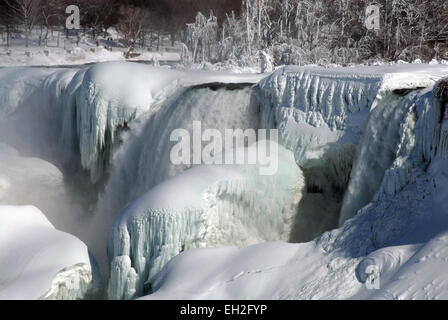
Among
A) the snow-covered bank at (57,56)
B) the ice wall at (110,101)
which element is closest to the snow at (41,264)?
the ice wall at (110,101)

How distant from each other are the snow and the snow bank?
335mm

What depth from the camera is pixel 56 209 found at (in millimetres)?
8719

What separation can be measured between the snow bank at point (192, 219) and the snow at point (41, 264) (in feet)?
1.10

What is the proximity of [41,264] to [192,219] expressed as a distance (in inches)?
56.6

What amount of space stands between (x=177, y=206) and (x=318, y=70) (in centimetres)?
226

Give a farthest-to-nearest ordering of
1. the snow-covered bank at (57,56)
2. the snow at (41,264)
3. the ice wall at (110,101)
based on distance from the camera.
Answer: the snow-covered bank at (57,56)
the ice wall at (110,101)
the snow at (41,264)

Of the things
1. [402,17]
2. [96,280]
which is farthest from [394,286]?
[402,17]

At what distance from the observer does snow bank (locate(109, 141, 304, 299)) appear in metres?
5.49

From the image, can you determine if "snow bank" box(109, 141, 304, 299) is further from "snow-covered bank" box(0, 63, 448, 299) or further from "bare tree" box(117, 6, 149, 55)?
"bare tree" box(117, 6, 149, 55)

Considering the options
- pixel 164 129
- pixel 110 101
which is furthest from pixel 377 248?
pixel 110 101

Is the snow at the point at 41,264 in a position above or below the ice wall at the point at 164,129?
below

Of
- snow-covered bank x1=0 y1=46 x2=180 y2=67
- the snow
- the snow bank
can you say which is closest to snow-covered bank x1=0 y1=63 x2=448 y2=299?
the snow bank

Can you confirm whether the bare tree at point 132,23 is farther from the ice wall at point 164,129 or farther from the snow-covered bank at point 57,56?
the ice wall at point 164,129

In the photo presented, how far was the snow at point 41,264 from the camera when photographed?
5449 millimetres
